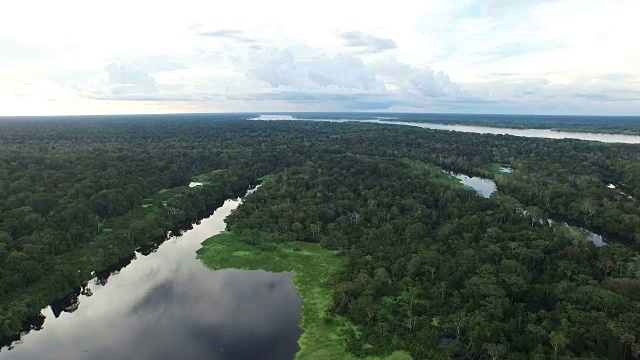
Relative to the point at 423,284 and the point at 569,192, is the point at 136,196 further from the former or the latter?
the point at 569,192

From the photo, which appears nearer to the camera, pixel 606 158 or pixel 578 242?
pixel 578 242

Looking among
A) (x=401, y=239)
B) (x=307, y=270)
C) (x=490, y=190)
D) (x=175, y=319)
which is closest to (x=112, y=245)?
(x=175, y=319)

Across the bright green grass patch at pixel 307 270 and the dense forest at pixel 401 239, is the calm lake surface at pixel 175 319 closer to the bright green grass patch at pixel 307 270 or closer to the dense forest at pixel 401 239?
the bright green grass patch at pixel 307 270

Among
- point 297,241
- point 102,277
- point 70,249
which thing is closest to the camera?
point 102,277

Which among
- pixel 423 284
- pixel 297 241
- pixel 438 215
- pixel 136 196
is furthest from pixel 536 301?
pixel 136 196

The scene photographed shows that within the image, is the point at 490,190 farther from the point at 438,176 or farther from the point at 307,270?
the point at 307,270

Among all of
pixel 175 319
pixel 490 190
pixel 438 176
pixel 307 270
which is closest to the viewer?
pixel 175 319

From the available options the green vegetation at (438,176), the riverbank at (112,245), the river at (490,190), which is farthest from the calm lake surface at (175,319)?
the green vegetation at (438,176)
